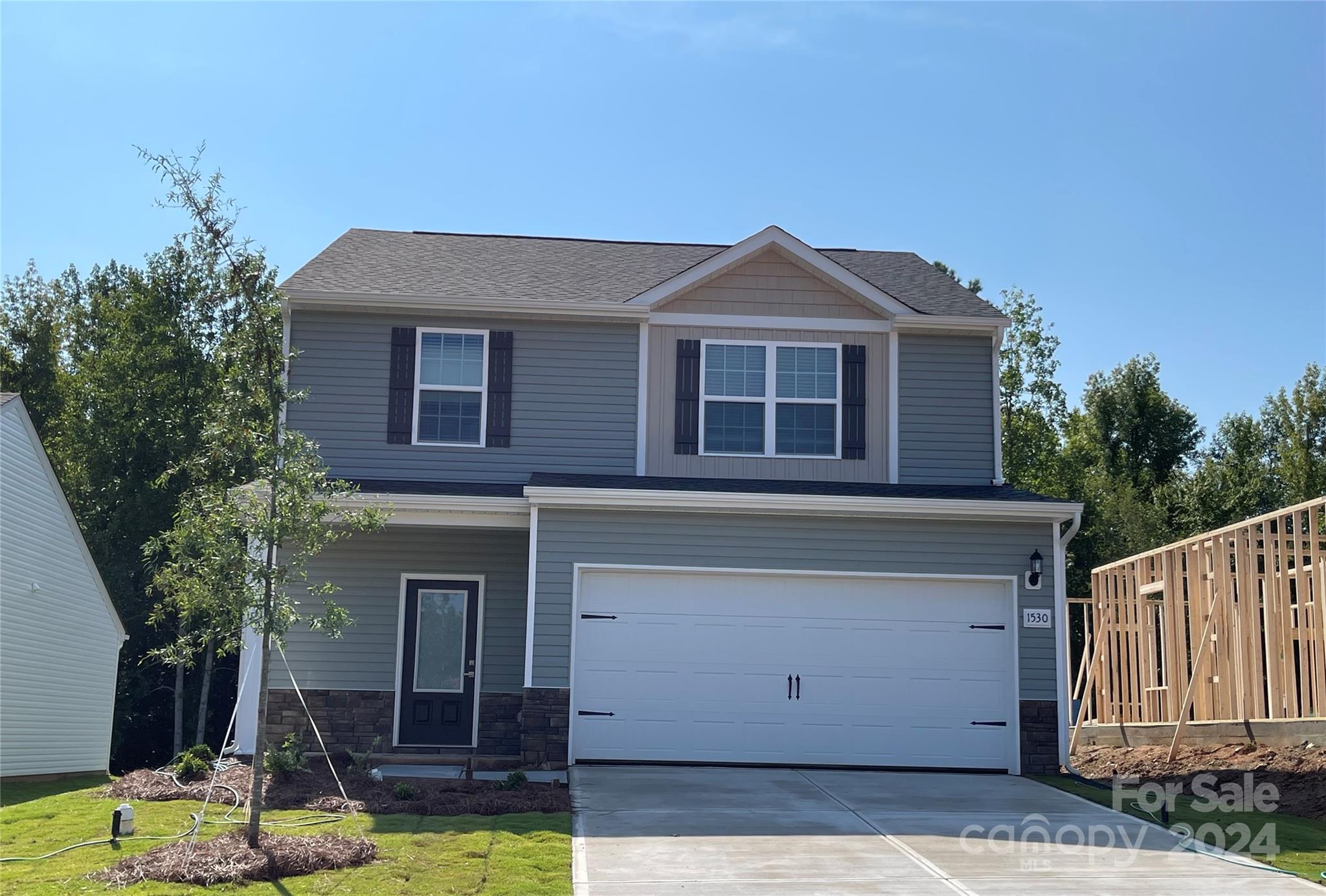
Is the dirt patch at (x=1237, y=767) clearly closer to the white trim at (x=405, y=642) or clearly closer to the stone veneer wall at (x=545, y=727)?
the stone veneer wall at (x=545, y=727)

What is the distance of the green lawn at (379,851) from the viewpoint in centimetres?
741

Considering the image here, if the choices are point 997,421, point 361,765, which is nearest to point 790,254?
point 997,421

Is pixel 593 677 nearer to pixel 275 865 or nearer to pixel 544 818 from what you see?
pixel 544 818

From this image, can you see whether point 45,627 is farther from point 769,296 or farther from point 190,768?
point 769,296

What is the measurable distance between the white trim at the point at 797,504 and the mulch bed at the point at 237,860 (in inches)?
201

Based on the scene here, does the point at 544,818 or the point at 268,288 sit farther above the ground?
the point at 268,288

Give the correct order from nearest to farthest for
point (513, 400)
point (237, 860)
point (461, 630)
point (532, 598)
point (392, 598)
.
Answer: point (237, 860) < point (532, 598) < point (392, 598) < point (461, 630) < point (513, 400)

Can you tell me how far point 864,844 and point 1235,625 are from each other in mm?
6460

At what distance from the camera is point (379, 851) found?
8.33m

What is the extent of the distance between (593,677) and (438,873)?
5.37 m

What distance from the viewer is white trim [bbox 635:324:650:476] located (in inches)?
584

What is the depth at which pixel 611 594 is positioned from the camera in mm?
13156

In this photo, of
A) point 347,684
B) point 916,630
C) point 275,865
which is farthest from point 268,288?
point 916,630

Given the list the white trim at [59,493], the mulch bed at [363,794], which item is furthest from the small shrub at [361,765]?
the white trim at [59,493]
